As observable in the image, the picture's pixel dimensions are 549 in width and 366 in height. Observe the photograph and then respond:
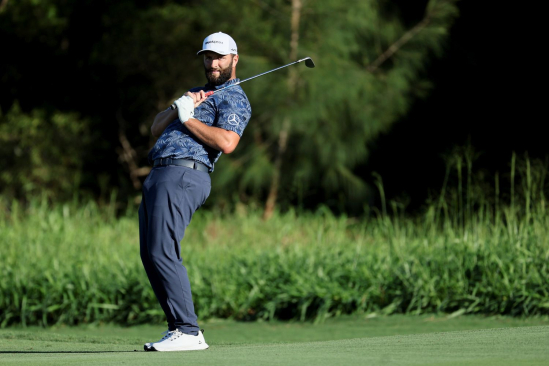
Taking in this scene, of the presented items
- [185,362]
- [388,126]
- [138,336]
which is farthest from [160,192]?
[388,126]

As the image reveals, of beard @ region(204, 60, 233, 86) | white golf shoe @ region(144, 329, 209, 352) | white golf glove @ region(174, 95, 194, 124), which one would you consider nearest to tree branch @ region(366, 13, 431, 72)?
beard @ region(204, 60, 233, 86)

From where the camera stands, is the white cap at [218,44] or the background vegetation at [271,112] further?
the background vegetation at [271,112]

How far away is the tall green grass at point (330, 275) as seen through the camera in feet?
18.2

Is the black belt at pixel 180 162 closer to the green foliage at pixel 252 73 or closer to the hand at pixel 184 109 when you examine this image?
the hand at pixel 184 109

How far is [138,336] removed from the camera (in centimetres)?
517

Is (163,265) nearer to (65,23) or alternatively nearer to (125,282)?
(125,282)

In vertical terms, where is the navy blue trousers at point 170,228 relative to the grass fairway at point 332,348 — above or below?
above

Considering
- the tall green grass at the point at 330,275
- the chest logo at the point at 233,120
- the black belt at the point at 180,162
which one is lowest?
the tall green grass at the point at 330,275

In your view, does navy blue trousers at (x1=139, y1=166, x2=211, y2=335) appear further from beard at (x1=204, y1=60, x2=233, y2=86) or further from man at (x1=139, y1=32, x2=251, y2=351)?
beard at (x1=204, y1=60, x2=233, y2=86)

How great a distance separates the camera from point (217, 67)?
3861 mm

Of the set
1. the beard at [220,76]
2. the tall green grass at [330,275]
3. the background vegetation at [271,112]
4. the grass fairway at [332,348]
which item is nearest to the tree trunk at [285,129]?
the background vegetation at [271,112]

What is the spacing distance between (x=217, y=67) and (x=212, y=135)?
1.38ft

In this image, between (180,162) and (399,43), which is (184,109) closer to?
(180,162)

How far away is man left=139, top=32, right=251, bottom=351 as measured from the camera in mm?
3596
